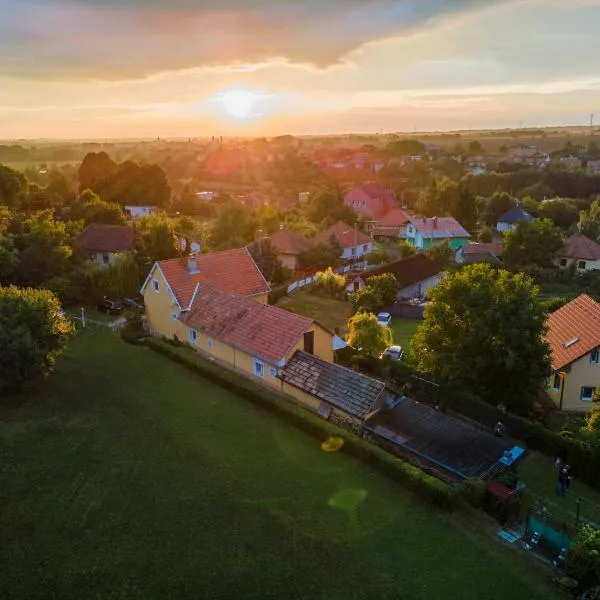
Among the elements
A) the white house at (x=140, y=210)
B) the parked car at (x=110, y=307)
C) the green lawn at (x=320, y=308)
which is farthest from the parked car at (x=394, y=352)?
the white house at (x=140, y=210)

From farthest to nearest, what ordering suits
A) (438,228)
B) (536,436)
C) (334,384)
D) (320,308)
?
(438,228), (320,308), (334,384), (536,436)

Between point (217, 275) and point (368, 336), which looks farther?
point (217, 275)

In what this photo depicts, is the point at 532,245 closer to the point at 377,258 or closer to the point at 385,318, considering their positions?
the point at 377,258

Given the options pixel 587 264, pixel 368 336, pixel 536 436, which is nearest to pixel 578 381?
pixel 536 436

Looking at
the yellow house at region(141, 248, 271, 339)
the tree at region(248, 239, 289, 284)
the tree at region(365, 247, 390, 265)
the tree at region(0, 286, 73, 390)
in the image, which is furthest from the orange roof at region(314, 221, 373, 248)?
the tree at region(0, 286, 73, 390)

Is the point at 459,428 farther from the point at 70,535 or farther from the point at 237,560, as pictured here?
the point at 70,535

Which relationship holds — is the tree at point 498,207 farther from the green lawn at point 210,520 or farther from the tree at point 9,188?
the green lawn at point 210,520

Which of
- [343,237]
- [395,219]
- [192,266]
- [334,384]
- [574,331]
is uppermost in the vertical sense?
[192,266]
